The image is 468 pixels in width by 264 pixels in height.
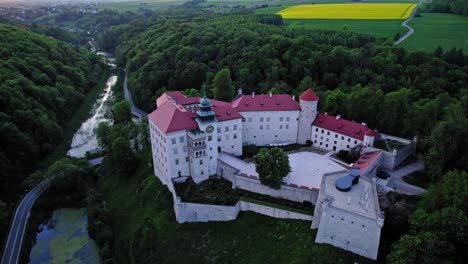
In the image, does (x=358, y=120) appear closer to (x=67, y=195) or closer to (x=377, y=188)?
(x=377, y=188)

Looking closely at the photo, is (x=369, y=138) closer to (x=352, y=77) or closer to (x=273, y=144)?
(x=273, y=144)

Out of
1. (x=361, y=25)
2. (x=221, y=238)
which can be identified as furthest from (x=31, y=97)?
(x=361, y=25)

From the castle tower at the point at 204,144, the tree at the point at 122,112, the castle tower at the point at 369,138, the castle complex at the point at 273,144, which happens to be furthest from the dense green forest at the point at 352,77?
the castle tower at the point at 204,144

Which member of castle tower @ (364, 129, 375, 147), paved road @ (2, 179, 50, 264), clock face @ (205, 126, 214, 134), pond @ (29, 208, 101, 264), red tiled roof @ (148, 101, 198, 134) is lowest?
pond @ (29, 208, 101, 264)

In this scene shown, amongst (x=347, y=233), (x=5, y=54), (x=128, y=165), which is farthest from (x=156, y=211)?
(x=5, y=54)

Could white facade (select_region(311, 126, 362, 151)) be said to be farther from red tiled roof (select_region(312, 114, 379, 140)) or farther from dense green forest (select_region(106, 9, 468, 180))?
dense green forest (select_region(106, 9, 468, 180))

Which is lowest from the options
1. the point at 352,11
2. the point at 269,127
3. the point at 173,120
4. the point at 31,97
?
the point at 31,97

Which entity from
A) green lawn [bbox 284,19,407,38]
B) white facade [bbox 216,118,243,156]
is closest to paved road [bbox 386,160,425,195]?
white facade [bbox 216,118,243,156]
